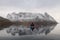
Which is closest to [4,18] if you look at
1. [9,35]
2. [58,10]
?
[9,35]

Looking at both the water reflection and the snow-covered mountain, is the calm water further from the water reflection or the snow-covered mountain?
the snow-covered mountain

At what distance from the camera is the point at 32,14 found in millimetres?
1794

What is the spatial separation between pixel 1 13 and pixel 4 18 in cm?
9

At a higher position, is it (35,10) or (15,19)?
(35,10)

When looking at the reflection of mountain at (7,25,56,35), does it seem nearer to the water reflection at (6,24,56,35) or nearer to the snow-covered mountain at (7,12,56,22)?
the water reflection at (6,24,56,35)

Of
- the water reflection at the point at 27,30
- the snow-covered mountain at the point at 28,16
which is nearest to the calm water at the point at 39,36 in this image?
the water reflection at the point at 27,30

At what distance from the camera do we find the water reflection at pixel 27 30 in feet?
5.82

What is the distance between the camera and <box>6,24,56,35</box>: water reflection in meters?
1.77

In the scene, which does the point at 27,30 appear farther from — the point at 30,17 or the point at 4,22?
the point at 4,22

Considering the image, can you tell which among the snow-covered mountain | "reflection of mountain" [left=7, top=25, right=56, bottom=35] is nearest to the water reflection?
"reflection of mountain" [left=7, top=25, right=56, bottom=35]

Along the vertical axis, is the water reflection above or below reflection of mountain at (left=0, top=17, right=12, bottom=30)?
below

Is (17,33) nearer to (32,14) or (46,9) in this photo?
(32,14)

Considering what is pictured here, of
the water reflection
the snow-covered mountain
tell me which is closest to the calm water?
the water reflection

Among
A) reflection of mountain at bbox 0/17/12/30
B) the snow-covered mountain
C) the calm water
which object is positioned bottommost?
the calm water
